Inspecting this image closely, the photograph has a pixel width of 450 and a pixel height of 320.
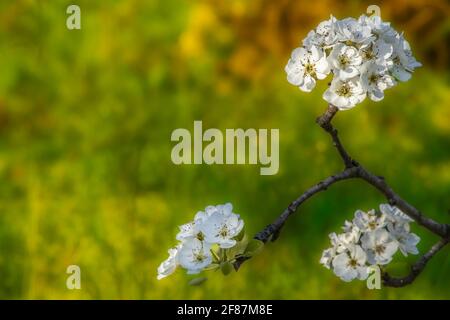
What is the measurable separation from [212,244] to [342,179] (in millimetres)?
297

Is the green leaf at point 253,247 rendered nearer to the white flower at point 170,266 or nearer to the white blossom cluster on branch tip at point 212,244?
the white blossom cluster on branch tip at point 212,244

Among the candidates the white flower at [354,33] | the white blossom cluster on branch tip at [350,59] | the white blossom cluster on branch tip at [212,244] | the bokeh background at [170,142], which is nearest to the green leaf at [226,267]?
the white blossom cluster on branch tip at [212,244]

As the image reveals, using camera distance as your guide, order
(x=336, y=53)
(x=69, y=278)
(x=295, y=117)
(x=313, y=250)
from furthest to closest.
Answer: (x=295, y=117)
(x=313, y=250)
(x=69, y=278)
(x=336, y=53)

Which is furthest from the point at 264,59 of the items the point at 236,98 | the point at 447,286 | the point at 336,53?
the point at 336,53

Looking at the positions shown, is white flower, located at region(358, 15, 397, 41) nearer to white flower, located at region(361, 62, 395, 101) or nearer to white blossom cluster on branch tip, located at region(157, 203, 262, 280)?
white flower, located at region(361, 62, 395, 101)

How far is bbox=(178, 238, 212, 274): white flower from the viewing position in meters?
1.34

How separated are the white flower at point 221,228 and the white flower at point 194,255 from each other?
0.02 metres

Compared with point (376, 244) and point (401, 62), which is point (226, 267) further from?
point (401, 62)

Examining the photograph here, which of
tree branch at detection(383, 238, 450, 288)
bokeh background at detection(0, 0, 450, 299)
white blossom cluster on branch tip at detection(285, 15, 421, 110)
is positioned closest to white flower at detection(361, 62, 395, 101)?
white blossom cluster on branch tip at detection(285, 15, 421, 110)

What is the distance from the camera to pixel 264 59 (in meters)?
3.78

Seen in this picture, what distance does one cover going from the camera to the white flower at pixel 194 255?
4.38 ft

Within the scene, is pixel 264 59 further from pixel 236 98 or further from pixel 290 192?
pixel 290 192

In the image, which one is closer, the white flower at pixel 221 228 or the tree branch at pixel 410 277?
the white flower at pixel 221 228

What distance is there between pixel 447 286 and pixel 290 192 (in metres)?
0.71
